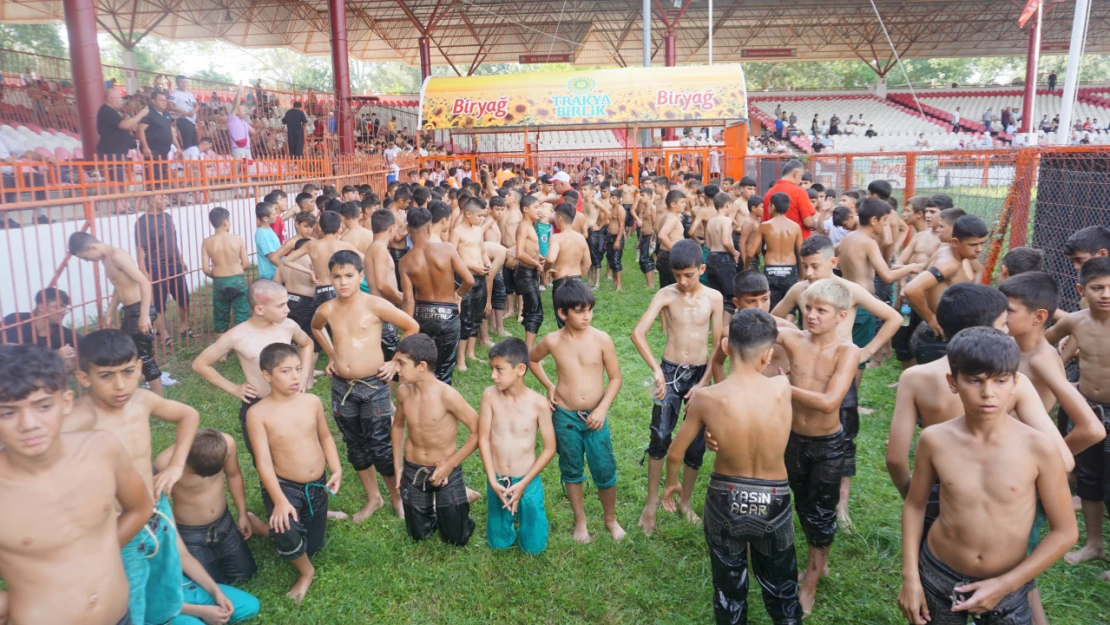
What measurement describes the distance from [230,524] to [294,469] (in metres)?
0.42

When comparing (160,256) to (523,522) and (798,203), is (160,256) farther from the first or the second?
(798,203)

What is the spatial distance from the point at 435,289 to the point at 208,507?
285 centimetres

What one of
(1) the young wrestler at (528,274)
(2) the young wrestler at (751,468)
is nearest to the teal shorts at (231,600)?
(2) the young wrestler at (751,468)

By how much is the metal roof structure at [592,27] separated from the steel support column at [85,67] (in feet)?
49.0

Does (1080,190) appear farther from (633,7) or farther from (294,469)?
(633,7)

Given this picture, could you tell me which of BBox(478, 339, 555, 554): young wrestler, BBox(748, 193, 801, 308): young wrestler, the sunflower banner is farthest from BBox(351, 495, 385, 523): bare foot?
the sunflower banner

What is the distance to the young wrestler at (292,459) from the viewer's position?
12.2 feet

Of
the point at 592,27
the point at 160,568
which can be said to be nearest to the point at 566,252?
the point at 160,568

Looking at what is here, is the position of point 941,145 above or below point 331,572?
above

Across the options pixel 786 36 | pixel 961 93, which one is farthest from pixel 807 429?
pixel 961 93

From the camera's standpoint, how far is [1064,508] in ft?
7.63

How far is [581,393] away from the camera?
4.16 m

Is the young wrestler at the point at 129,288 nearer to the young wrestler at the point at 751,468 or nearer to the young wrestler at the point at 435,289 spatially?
the young wrestler at the point at 435,289

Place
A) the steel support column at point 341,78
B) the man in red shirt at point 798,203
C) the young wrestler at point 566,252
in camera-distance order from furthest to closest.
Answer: the steel support column at point 341,78, the man in red shirt at point 798,203, the young wrestler at point 566,252
